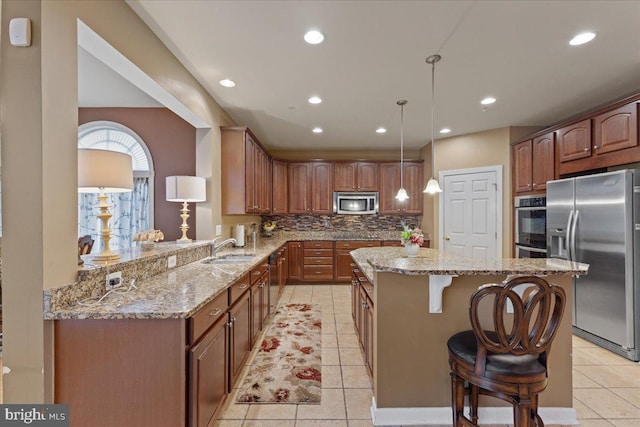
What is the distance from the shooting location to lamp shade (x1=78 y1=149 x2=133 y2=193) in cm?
151

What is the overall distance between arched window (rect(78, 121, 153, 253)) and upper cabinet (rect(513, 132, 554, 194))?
504cm

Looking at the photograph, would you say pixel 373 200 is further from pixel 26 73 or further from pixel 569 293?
pixel 26 73

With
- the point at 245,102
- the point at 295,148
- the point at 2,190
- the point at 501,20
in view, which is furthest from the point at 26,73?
the point at 295,148

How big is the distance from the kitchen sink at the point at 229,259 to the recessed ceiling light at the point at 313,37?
2.12 metres

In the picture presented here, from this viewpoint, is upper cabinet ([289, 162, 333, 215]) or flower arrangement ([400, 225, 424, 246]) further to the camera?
upper cabinet ([289, 162, 333, 215])

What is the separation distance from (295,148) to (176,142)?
253 cm

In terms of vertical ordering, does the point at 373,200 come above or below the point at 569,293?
above

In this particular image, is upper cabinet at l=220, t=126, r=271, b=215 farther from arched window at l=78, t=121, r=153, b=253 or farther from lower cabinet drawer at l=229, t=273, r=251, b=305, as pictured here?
lower cabinet drawer at l=229, t=273, r=251, b=305

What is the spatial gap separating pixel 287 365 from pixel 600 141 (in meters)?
3.93

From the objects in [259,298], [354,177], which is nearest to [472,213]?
[354,177]

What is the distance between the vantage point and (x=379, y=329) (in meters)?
1.82

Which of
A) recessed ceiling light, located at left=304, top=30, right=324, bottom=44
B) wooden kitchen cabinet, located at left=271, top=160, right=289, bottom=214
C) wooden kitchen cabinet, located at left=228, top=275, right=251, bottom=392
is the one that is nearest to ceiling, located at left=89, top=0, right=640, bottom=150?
recessed ceiling light, located at left=304, top=30, right=324, bottom=44

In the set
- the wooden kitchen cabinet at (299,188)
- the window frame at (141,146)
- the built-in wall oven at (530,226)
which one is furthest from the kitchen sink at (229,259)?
the built-in wall oven at (530,226)

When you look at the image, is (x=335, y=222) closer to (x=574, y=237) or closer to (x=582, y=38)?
(x=574, y=237)
